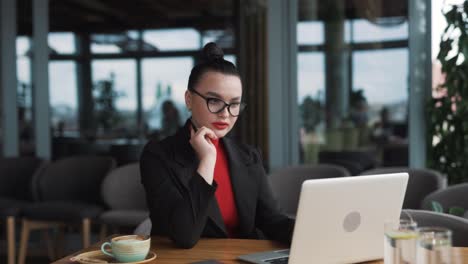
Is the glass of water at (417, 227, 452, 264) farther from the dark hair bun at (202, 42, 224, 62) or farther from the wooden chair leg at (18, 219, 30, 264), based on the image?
the wooden chair leg at (18, 219, 30, 264)

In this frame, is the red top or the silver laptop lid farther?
the red top

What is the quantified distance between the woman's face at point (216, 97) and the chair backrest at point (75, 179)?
306 centimetres

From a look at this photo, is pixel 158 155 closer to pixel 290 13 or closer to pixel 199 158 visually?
pixel 199 158

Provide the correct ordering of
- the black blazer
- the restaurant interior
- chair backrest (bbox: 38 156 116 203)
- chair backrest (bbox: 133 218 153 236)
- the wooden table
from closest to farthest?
the wooden table < the black blazer < chair backrest (bbox: 133 218 153 236) < the restaurant interior < chair backrest (bbox: 38 156 116 203)

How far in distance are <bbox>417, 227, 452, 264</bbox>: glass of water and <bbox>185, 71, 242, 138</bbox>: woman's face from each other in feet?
3.21

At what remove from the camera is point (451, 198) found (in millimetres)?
3049

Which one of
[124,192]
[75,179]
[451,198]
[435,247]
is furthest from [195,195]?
[75,179]

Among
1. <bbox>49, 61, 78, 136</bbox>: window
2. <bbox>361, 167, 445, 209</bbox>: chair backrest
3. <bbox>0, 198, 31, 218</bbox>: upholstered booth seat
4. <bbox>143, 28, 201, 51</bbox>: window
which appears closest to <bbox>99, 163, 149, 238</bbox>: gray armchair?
<bbox>0, 198, 31, 218</bbox>: upholstered booth seat

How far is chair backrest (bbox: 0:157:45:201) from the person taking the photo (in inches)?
215

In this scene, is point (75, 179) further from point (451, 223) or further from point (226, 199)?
point (451, 223)

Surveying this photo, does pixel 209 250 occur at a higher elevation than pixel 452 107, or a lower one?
lower

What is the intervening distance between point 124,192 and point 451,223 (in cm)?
314

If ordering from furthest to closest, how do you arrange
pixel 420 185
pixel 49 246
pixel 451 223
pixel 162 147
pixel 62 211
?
pixel 49 246
pixel 62 211
pixel 420 185
pixel 162 147
pixel 451 223

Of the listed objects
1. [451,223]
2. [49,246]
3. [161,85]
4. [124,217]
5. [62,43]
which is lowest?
[49,246]
